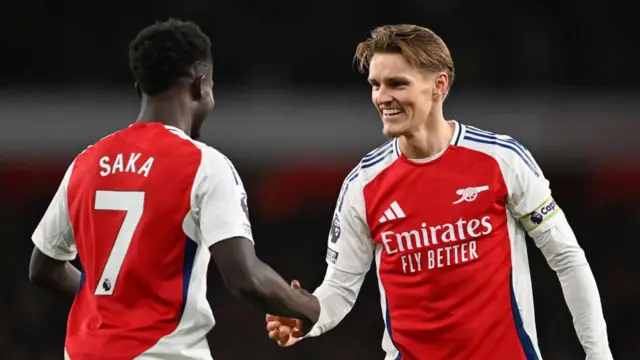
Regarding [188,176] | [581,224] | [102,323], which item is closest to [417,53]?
[188,176]

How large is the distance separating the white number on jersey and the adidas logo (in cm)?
103

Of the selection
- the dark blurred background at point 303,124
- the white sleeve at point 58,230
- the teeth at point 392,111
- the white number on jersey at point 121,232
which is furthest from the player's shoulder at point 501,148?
the dark blurred background at point 303,124

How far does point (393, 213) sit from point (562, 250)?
0.60 metres

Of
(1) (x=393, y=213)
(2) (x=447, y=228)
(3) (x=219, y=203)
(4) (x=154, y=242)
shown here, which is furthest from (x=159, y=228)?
(2) (x=447, y=228)

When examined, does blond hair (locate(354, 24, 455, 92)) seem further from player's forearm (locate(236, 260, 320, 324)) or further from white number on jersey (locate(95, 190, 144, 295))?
white number on jersey (locate(95, 190, 144, 295))

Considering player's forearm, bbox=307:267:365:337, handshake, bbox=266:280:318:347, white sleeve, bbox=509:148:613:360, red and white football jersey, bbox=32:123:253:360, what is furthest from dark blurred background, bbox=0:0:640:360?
red and white football jersey, bbox=32:123:253:360

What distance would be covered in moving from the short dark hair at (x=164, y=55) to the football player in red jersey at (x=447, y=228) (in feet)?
2.57

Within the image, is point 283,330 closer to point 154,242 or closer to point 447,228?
point 447,228

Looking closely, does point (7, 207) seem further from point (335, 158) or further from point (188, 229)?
point (188, 229)

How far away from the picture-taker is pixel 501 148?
3.81 meters

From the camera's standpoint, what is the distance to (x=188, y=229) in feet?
10.4

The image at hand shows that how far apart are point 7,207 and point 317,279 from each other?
2.70m

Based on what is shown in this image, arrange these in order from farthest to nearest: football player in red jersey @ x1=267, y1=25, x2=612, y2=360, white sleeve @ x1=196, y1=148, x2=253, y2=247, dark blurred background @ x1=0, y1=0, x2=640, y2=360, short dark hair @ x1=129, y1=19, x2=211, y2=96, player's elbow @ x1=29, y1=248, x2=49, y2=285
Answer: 1. dark blurred background @ x1=0, y1=0, x2=640, y2=360
2. football player in red jersey @ x1=267, y1=25, x2=612, y2=360
3. player's elbow @ x1=29, y1=248, x2=49, y2=285
4. short dark hair @ x1=129, y1=19, x2=211, y2=96
5. white sleeve @ x1=196, y1=148, x2=253, y2=247

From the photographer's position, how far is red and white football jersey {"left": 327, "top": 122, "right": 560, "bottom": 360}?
12.3ft
